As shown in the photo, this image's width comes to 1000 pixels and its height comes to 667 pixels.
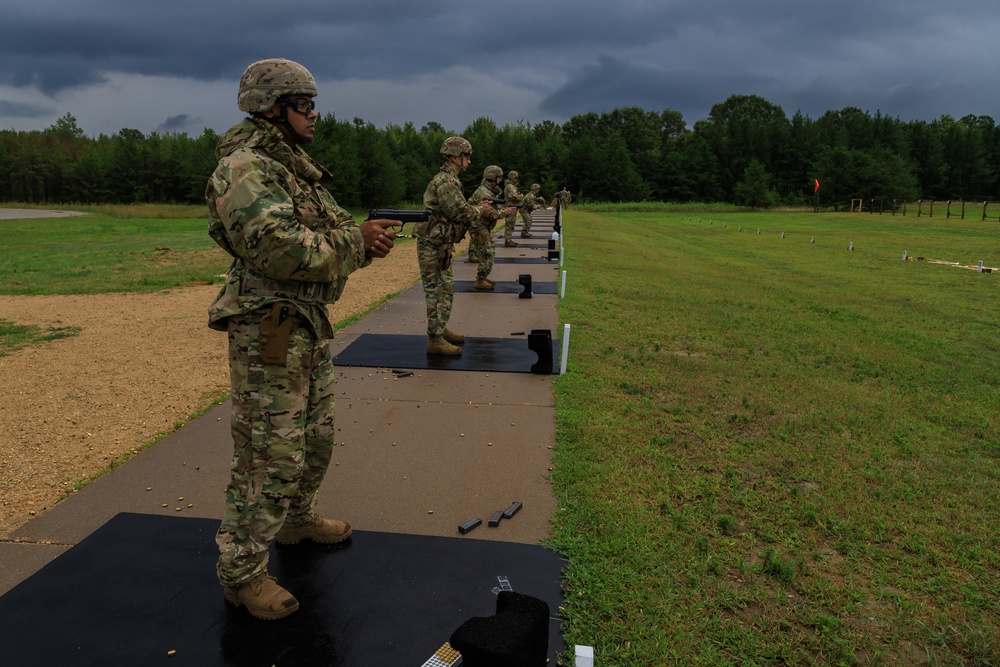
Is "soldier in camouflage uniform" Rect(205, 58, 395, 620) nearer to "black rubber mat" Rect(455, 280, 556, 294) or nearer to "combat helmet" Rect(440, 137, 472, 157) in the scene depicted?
"combat helmet" Rect(440, 137, 472, 157)

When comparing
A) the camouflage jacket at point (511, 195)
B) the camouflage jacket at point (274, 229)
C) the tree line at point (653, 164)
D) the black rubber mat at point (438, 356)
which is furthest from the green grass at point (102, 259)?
the tree line at point (653, 164)

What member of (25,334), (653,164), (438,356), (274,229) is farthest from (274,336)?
(653,164)

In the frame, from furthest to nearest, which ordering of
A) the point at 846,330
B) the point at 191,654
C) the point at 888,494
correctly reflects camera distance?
the point at 846,330 → the point at 888,494 → the point at 191,654

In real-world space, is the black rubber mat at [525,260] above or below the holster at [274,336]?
below

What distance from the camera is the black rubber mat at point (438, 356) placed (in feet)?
24.0

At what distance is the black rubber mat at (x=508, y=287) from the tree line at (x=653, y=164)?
41343mm

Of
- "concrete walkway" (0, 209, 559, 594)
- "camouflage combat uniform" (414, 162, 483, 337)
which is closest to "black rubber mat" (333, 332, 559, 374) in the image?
"concrete walkway" (0, 209, 559, 594)

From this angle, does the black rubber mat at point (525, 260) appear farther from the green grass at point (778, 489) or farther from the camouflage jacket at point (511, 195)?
the green grass at point (778, 489)

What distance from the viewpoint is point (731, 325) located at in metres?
9.91

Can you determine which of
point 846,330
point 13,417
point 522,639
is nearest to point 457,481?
point 522,639

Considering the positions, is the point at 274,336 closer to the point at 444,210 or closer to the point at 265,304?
the point at 265,304

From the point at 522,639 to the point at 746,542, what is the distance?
1940 millimetres

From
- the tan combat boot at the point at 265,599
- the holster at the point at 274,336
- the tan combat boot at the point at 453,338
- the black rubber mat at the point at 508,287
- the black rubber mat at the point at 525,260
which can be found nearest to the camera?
the holster at the point at 274,336

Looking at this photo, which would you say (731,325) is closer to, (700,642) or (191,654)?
(700,642)
